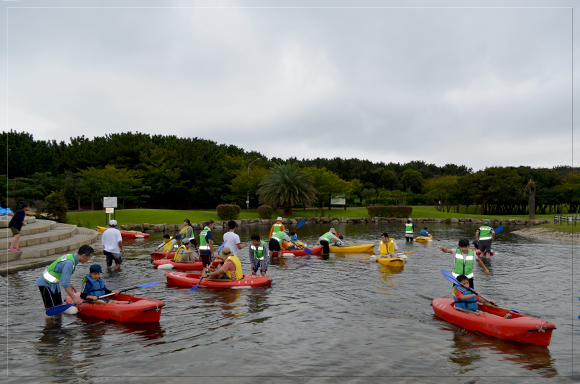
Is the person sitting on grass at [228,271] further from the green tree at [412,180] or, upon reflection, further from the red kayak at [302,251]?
the green tree at [412,180]

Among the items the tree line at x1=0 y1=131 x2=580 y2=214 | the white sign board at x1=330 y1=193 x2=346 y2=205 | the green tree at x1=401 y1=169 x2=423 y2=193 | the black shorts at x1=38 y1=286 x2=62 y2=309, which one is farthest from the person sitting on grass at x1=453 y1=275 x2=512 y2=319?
the green tree at x1=401 y1=169 x2=423 y2=193

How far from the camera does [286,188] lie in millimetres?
54531

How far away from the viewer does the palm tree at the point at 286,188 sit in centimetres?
5491

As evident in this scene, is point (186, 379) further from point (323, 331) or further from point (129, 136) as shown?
point (129, 136)

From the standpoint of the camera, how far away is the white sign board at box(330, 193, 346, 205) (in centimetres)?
6478

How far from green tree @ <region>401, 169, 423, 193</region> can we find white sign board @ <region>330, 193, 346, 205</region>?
33794 mm

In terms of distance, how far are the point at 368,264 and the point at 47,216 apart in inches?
1116

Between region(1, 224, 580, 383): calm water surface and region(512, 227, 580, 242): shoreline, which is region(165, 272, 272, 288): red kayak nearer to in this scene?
region(1, 224, 580, 383): calm water surface

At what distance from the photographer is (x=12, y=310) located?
10.3 metres

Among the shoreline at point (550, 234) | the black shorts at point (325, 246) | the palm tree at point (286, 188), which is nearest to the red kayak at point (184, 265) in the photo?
the black shorts at point (325, 246)

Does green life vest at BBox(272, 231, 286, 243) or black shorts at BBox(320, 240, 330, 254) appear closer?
green life vest at BBox(272, 231, 286, 243)

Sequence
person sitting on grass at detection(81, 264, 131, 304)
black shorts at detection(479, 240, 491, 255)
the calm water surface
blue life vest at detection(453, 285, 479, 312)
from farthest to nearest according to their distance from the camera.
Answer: black shorts at detection(479, 240, 491, 255), person sitting on grass at detection(81, 264, 131, 304), blue life vest at detection(453, 285, 479, 312), the calm water surface

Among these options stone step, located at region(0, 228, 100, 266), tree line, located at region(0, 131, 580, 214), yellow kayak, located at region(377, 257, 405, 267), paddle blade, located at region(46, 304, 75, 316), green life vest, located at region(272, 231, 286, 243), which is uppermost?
tree line, located at region(0, 131, 580, 214)

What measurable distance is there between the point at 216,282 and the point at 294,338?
15.8 ft
